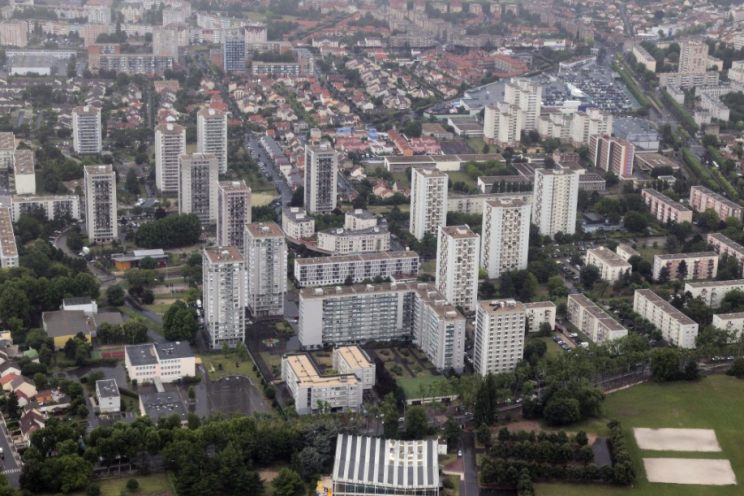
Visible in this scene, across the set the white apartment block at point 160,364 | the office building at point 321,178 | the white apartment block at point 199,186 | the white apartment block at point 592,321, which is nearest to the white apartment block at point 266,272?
the white apartment block at point 160,364

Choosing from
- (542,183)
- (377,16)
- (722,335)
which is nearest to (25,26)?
(377,16)

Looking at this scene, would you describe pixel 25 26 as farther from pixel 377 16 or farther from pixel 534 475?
pixel 534 475

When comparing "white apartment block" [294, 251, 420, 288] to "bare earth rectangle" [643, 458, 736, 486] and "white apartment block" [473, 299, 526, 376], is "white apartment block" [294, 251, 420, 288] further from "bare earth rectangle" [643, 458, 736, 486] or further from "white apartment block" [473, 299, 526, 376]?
"bare earth rectangle" [643, 458, 736, 486]

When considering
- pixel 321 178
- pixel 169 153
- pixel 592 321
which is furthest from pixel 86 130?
pixel 592 321

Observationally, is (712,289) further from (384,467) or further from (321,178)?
(384,467)

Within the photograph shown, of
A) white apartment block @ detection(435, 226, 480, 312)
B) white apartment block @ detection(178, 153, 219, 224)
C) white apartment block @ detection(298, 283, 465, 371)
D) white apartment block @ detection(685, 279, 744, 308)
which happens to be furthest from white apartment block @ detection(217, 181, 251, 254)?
white apartment block @ detection(685, 279, 744, 308)
